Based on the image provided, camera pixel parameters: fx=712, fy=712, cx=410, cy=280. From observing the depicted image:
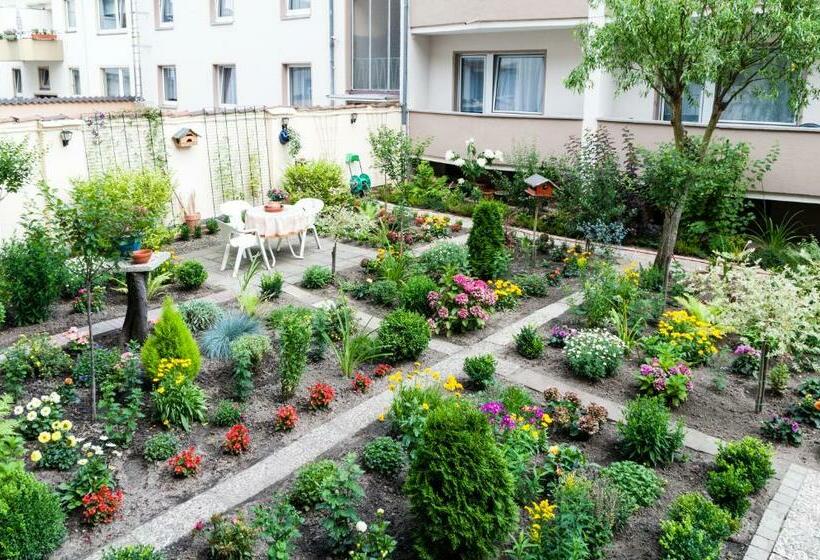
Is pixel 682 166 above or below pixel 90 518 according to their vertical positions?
above

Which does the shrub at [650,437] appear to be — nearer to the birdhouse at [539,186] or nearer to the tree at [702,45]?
the tree at [702,45]

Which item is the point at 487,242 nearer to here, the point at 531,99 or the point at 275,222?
the point at 275,222

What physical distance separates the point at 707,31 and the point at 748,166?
12.8 ft

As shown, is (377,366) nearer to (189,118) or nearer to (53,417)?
(53,417)

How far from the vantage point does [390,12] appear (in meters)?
17.9

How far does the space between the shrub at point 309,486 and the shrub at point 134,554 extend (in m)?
1.05

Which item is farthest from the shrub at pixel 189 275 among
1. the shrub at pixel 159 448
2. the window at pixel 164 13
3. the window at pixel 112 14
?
the window at pixel 112 14

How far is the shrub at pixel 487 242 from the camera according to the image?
10.2 metres

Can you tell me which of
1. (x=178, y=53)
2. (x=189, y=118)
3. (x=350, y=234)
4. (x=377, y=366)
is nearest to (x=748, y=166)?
(x=350, y=234)

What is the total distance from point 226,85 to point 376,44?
6.03 meters

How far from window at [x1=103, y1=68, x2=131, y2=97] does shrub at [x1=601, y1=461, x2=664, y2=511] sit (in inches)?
916

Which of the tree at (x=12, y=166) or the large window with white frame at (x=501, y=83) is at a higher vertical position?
the large window with white frame at (x=501, y=83)

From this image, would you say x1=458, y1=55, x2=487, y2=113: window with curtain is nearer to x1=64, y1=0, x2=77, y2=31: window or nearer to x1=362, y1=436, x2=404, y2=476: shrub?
x1=362, y1=436, x2=404, y2=476: shrub

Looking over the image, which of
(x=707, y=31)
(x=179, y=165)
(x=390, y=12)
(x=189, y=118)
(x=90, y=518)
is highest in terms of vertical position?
(x=390, y=12)
